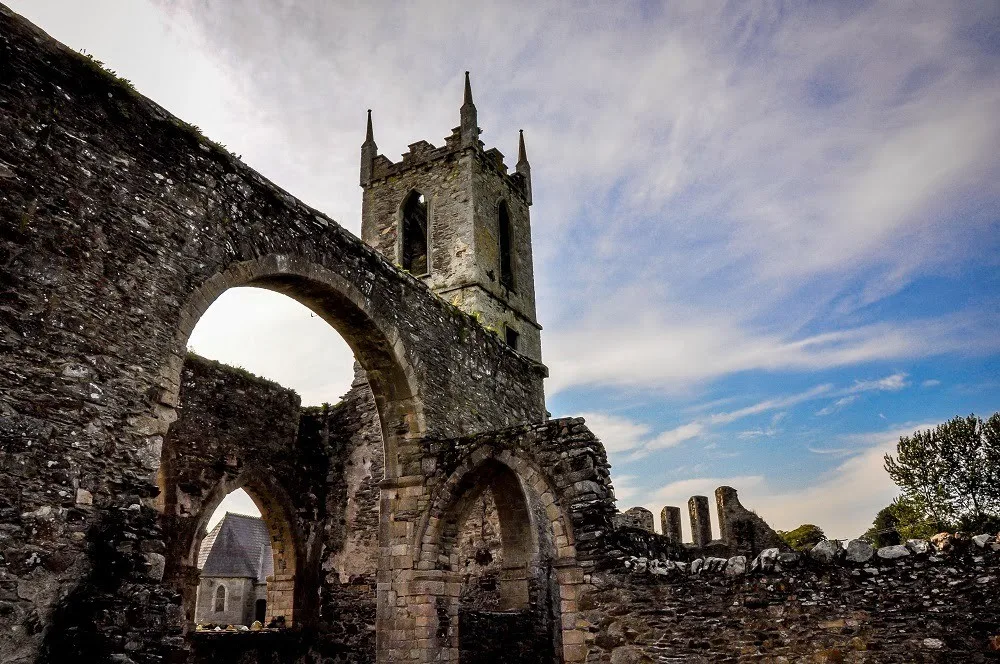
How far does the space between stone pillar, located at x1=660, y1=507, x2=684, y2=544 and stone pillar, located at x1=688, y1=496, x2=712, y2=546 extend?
41 cm

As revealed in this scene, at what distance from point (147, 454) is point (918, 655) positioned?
251 inches

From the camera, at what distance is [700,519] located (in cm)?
2147

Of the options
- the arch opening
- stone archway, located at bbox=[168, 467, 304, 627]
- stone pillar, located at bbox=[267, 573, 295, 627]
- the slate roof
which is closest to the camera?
the arch opening

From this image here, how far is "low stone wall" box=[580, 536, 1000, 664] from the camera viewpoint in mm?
5645

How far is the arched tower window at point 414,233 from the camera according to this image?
65.8 ft

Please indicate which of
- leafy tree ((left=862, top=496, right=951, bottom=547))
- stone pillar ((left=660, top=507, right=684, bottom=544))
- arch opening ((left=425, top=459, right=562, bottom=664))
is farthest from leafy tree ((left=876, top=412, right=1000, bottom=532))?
arch opening ((left=425, top=459, right=562, bottom=664))

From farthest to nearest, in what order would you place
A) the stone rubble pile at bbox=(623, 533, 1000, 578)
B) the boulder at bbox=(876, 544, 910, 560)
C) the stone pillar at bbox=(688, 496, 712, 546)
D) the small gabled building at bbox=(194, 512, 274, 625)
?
1. the small gabled building at bbox=(194, 512, 274, 625)
2. the stone pillar at bbox=(688, 496, 712, 546)
3. the boulder at bbox=(876, 544, 910, 560)
4. the stone rubble pile at bbox=(623, 533, 1000, 578)

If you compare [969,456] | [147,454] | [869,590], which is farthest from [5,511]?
[969,456]

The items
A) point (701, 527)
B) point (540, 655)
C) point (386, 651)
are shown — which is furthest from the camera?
point (701, 527)

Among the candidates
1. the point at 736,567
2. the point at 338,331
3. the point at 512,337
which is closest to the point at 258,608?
the point at 512,337

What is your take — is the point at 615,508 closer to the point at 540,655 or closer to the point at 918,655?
the point at 918,655

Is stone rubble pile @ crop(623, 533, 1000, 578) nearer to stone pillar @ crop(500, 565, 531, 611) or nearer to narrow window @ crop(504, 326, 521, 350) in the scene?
stone pillar @ crop(500, 565, 531, 611)

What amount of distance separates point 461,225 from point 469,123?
3.56 m

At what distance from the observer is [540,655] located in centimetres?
1143
